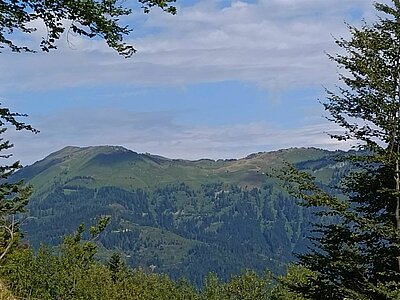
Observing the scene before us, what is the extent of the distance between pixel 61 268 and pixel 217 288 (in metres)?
35.1

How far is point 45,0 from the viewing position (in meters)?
9.11

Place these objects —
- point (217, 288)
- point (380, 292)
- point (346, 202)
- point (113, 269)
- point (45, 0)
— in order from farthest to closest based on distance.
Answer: point (217, 288) < point (113, 269) < point (346, 202) < point (380, 292) < point (45, 0)

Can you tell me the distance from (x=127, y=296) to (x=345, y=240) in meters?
36.8

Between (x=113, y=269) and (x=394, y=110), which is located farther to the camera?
(x=113, y=269)

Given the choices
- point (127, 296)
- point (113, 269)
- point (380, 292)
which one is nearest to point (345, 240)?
point (380, 292)

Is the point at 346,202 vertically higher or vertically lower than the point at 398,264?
higher

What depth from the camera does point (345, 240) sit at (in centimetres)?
1956

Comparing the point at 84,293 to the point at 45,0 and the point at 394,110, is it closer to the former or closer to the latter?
the point at 394,110

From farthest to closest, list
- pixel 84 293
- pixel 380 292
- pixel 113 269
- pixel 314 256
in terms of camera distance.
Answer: pixel 113 269 → pixel 84 293 → pixel 314 256 → pixel 380 292

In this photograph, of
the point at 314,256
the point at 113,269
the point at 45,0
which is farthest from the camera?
the point at 113,269

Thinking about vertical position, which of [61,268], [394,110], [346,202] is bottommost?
[61,268]

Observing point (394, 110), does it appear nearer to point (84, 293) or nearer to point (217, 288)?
point (84, 293)

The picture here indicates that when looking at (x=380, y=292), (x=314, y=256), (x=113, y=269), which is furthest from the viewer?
(x=113, y=269)

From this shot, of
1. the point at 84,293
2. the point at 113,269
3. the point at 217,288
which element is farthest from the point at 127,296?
the point at 217,288
